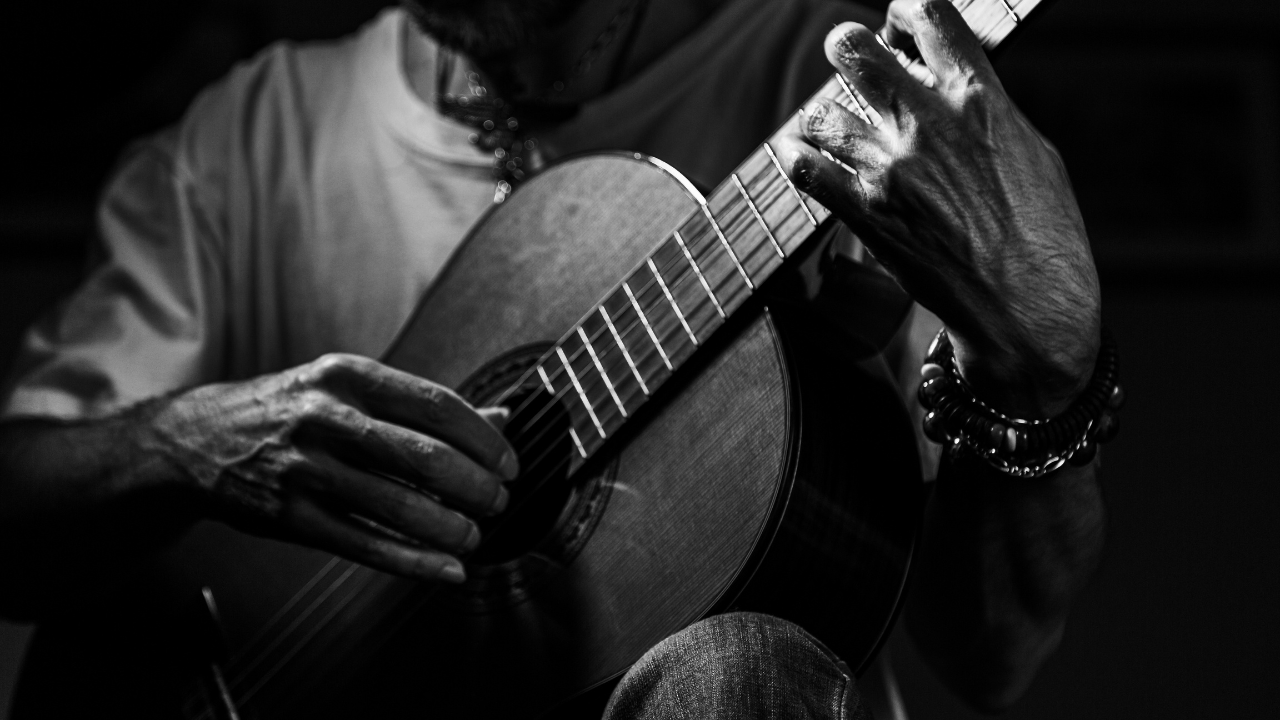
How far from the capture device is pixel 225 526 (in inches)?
42.6

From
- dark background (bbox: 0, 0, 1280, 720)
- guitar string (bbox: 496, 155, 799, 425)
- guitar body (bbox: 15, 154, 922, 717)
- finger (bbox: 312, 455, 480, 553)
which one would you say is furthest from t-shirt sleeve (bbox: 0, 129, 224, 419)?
dark background (bbox: 0, 0, 1280, 720)

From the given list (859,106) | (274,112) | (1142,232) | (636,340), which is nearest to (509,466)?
(636,340)

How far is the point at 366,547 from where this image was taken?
898mm

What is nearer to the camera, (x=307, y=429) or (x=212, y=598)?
(x=307, y=429)

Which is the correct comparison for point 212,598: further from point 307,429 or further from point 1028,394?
point 1028,394

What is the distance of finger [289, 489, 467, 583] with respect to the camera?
88cm

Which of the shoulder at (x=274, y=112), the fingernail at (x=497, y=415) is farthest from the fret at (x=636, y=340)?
the shoulder at (x=274, y=112)

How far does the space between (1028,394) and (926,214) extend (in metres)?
0.13

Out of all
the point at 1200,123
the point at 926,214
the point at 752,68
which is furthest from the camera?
the point at 1200,123

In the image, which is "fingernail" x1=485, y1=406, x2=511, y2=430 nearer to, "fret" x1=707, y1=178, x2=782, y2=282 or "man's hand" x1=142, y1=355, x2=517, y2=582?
"man's hand" x1=142, y1=355, x2=517, y2=582

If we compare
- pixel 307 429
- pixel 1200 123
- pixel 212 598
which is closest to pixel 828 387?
pixel 307 429

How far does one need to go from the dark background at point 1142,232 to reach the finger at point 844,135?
1664 millimetres

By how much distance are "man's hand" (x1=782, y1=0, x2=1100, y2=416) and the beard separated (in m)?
0.51

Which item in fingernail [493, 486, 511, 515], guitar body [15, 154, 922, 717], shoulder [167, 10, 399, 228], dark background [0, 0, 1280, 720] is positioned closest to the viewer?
guitar body [15, 154, 922, 717]
